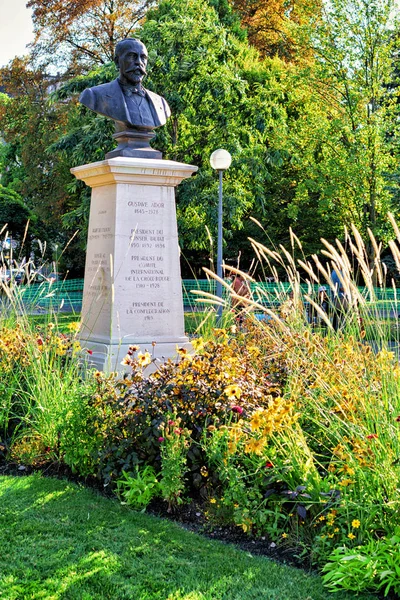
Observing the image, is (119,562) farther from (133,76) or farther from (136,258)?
(133,76)

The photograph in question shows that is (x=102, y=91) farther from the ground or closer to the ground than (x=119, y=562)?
farther from the ground

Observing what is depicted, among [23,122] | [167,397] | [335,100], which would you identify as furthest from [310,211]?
[167,397]

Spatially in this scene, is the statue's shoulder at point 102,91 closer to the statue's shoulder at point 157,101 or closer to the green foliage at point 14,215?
the statue's shoulder at point 157,101

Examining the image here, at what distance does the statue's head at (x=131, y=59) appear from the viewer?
8.06m

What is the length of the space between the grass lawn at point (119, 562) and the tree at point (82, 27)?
76.2 ft

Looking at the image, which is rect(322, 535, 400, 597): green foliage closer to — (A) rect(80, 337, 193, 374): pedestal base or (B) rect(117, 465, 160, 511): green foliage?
(B) rect(117, 465, 160, 511): green foliage

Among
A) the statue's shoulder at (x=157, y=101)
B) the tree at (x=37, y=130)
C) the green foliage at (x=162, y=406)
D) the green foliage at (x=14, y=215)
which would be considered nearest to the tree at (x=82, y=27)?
the tree at (x=37, y=130)

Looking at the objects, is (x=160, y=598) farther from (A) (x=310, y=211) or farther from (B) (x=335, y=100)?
(A) (x=310, y=211)

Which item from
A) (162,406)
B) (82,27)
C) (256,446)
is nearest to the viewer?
(256,446)

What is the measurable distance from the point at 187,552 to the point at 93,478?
143 centimetres

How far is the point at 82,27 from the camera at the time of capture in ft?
87.6

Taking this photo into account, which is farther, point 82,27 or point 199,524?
point 82,27

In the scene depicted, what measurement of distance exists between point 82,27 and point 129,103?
2023 centimetres

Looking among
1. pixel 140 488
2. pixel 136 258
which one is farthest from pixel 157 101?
pixel 140 488
